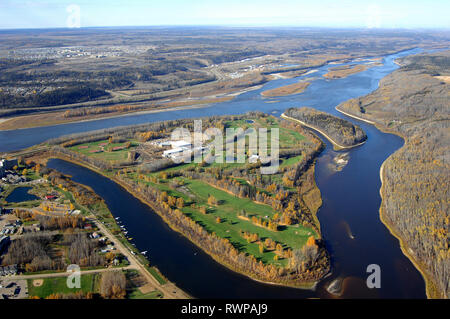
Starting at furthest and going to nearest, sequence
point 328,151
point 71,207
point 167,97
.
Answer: point 167,97, point 328,151, point 71,207

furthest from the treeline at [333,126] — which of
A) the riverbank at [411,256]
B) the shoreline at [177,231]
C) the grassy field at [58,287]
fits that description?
the grassy field at [58,287]

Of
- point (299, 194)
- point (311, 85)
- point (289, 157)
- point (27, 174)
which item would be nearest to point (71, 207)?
point (27, 174)

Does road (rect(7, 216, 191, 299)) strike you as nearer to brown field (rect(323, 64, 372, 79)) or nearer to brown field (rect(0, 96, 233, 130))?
brown field (rect(0, 96, 233, 130))

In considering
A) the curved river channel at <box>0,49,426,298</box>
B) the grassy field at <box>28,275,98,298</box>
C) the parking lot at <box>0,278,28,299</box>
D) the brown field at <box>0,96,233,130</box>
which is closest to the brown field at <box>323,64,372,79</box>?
the curved river channel at <box>0,49,426,298</box>

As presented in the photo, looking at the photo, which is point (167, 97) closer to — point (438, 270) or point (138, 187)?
point (138, 187)

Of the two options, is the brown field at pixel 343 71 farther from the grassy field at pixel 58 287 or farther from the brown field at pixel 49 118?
the grassy field at pixel 58 287
